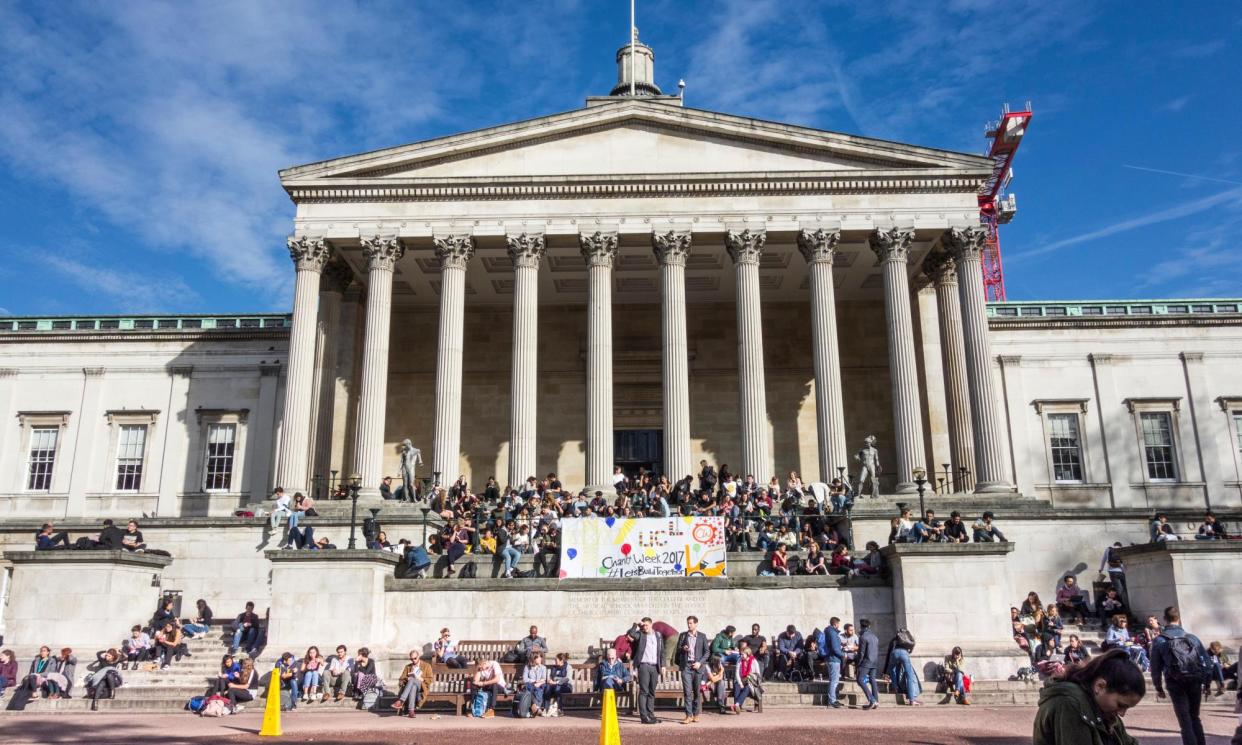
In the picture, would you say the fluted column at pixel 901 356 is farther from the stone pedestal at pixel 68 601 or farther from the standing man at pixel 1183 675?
the stone pedestal at pixel 68 601

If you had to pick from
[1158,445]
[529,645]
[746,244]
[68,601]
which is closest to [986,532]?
[529,645]

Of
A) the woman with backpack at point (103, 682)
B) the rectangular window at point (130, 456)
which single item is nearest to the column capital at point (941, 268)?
the woman with backpack at point (103, 682)

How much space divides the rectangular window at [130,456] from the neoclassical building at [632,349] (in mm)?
118

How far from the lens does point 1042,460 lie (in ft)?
135

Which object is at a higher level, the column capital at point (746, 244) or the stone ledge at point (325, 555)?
the column capital at point (746, 244)

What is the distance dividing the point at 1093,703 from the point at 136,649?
855 inches

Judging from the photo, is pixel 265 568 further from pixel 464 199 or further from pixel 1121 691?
pixel 1121 691

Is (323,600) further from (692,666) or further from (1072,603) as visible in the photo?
(1072,603)

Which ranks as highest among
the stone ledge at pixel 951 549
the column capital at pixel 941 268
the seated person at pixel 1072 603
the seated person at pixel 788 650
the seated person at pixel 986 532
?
the column capital at pixel 941 268

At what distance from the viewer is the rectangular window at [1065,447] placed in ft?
134

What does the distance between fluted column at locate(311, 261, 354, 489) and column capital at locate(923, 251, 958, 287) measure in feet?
72.0

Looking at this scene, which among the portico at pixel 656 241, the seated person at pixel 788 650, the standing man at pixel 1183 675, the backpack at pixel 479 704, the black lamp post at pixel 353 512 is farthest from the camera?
the portico at pixel 656 241

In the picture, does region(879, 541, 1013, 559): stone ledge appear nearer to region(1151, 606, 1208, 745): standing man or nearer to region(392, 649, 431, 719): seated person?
region(1151, 606, 1208, 745): standing man

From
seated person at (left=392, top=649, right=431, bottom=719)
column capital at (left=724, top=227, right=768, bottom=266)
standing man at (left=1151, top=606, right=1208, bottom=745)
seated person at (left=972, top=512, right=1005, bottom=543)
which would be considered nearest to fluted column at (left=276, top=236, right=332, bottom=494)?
column capital at (left=724, top=227, right=768, bottom=266)
